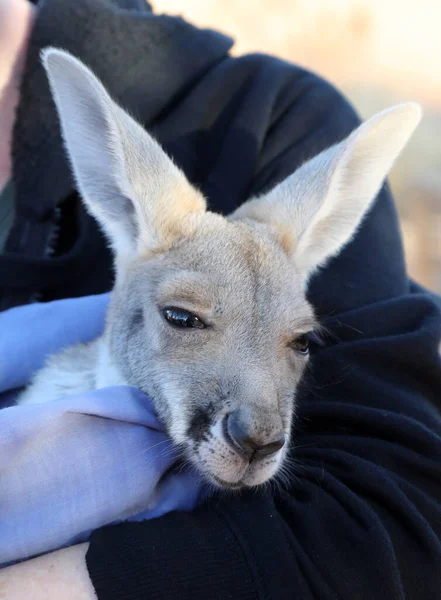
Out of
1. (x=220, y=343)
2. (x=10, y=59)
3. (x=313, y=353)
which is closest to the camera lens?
(x=220, y=343)

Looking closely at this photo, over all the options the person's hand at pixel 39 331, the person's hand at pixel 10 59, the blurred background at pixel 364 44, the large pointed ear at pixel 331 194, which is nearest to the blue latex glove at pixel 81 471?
the person's hand at pixel 39 331

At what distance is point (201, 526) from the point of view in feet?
4.83

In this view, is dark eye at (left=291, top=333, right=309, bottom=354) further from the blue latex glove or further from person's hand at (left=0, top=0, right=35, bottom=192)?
person's hand at (left=0, top=0, right=35, bottom=192)

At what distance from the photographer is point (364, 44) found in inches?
309

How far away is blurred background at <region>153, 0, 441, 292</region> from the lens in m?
7.04

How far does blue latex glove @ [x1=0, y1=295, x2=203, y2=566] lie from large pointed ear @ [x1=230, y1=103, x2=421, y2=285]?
847 mm

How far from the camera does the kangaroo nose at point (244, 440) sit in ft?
4.92

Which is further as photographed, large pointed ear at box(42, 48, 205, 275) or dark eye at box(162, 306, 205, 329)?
large pointed ear at box(42, 48, 205, 275)

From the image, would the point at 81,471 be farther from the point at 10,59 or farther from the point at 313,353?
the point at 10,59

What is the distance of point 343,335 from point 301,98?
1.07 meters

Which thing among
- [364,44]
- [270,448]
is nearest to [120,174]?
[270,448]

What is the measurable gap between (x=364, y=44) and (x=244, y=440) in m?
7.50

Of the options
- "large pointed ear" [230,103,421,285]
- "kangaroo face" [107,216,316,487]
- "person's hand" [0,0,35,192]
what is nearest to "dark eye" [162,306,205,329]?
"kangaroo face" [107,216,316,487]

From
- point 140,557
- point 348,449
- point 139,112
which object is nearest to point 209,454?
point 140,557
